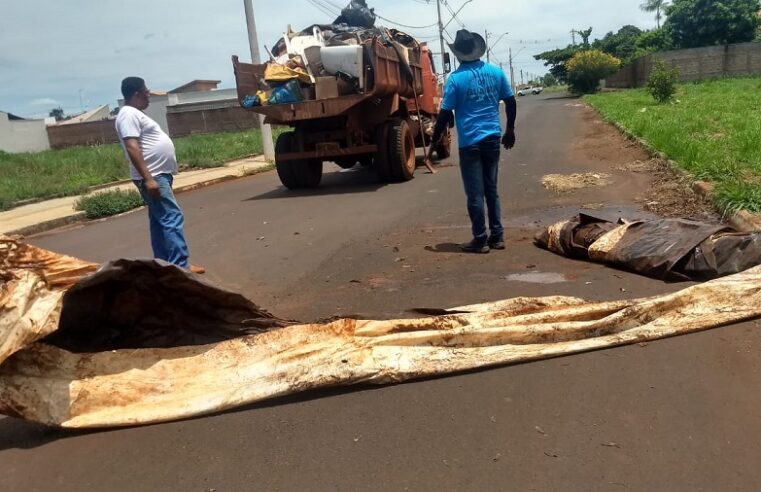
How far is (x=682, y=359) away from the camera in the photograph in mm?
3551

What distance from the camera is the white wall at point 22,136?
47438 millimetres

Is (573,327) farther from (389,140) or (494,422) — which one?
(389,140)

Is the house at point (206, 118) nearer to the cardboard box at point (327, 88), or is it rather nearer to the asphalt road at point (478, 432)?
the cardboard box at point (327, 88)

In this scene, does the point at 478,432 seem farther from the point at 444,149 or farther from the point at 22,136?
the point at 22,136

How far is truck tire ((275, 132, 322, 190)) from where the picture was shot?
11.8m

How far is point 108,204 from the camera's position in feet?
38.5

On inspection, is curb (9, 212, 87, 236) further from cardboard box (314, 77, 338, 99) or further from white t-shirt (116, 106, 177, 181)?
white t-shirt (116, 106, 177, 181)

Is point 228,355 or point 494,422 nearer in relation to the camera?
point 494,422

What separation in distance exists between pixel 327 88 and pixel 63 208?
5.86 m

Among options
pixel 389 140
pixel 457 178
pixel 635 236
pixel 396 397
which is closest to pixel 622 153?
pixel 457 178

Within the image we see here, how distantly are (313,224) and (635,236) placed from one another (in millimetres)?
4251

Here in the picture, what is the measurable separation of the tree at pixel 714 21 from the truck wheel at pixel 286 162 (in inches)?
1744

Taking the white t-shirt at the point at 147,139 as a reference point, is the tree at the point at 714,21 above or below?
above

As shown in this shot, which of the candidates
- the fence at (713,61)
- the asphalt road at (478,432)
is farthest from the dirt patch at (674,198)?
the fence at (713,61)
